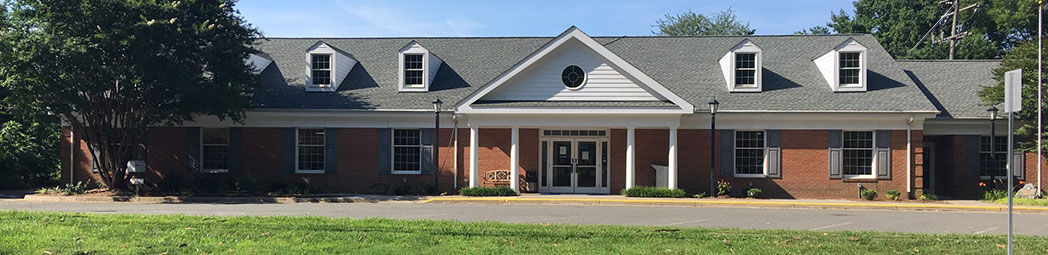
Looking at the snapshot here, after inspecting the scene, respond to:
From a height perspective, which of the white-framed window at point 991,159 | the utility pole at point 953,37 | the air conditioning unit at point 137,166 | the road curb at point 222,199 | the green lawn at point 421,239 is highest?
the utility pole at point 953,37

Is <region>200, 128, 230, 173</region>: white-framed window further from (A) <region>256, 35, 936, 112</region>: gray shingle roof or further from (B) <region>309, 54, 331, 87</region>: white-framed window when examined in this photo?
(B) <region>309, 54, 331, 87</region>: white-framed window

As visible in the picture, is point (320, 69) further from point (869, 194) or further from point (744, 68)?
point (869, 194)

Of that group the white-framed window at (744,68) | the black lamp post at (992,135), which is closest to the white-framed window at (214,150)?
the white-framed window at (744,68)

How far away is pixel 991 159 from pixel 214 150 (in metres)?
22.7

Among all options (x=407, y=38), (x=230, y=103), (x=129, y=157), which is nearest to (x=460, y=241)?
(x=230, y=103)

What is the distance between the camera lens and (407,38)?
26.1 meters

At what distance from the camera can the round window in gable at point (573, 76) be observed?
20516 mm

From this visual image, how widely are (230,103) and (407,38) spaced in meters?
8.38

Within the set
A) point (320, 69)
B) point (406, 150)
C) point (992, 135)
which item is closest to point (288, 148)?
point (320, 69)

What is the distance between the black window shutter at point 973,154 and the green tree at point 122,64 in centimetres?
2047

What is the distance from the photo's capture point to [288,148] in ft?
69.9

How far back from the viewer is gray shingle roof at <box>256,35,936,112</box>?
21078mm

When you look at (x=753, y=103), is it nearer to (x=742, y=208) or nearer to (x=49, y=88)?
(x=742, y=208)

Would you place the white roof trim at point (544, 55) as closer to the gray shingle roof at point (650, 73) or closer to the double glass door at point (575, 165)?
the gray shingle roof at point (650, 73)
